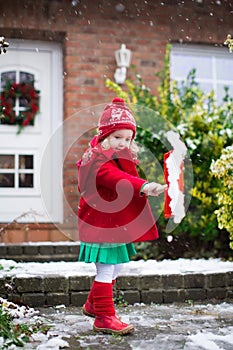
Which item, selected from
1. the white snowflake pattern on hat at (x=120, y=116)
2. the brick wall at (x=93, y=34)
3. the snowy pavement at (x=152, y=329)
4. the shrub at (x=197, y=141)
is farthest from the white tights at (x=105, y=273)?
the brick wall at (x=93, y=34)

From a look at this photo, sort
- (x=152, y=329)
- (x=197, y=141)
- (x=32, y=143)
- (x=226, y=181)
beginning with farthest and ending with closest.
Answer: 1. (x=32, y=143)
2. (x=197, y=141)
3. (x=226, y=181)
4. (x=152, y=329)

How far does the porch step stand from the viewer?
561 cm

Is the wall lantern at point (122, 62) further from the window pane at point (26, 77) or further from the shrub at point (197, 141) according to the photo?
the shrub at point (197, 141)

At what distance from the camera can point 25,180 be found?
6789mm

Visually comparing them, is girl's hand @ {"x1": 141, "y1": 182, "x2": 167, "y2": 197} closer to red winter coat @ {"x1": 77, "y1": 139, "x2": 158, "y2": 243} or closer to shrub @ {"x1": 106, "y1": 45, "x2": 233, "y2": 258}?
red winter coat @ {"x1": 77, "y1": 139, "x2": 158, "y2": 243}

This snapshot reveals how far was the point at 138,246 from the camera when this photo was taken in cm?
571

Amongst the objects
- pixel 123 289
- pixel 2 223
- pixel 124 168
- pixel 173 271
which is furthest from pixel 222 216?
pixel 2 223

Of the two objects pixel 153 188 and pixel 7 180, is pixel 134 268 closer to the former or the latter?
pixel 153 188

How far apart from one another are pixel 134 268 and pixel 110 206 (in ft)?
5.19

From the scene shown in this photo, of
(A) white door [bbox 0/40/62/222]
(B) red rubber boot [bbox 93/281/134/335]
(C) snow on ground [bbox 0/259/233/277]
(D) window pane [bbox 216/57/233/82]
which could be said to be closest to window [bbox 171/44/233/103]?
(D) window pane [bbox 216/57/233/82]

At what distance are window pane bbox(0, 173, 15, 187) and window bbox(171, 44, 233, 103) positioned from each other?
2.39 m

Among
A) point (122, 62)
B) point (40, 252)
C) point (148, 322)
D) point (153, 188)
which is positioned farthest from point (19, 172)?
point (153, 188)

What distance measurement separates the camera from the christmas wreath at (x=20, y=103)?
6.79 m

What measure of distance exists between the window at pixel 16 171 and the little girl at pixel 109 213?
12.1ft
